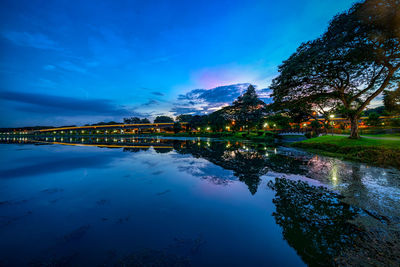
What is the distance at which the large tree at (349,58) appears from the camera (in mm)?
10961

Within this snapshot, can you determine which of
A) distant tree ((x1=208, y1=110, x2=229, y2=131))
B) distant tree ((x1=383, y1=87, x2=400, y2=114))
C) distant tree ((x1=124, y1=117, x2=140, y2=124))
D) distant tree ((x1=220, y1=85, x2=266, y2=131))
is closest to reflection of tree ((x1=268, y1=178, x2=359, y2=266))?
distant tree ((x1=383, y1=87, x2=400, y2=114))

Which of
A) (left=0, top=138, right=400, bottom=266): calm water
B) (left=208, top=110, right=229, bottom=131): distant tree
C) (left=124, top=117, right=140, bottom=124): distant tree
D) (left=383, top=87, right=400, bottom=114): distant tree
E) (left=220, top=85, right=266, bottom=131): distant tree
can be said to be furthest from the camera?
(left=124, top=117, right=140, bottom=124): distant tree

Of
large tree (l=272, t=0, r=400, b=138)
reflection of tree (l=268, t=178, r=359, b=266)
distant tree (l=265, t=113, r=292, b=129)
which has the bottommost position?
reflection of tree (l=268, t=178, r=359, b=266)

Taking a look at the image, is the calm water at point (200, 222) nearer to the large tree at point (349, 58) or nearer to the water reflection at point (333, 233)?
the water reflection at point (333, 233)

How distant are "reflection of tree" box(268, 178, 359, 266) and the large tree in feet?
47.3

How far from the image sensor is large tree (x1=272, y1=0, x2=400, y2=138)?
432 inches

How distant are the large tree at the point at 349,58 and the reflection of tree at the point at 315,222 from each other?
14409 millimetres

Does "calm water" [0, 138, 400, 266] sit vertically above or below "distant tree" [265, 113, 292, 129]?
below

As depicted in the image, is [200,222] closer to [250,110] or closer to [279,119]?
[279,119]

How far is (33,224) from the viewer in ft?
12.3

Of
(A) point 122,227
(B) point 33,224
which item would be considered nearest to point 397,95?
(A) point 122,227

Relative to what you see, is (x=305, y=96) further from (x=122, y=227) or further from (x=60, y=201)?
(x=60, y=201)

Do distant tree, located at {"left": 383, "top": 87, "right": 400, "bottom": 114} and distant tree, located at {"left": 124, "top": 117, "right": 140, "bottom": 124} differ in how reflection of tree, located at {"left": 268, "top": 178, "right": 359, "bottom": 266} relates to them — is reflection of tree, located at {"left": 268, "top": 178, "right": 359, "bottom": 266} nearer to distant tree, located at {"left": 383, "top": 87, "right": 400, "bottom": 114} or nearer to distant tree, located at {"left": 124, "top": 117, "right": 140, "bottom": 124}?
distant tree, located at {"left": 383, "top": 87, "right": 400, "bottom": 114}

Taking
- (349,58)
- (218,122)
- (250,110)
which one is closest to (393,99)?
(349,58)
